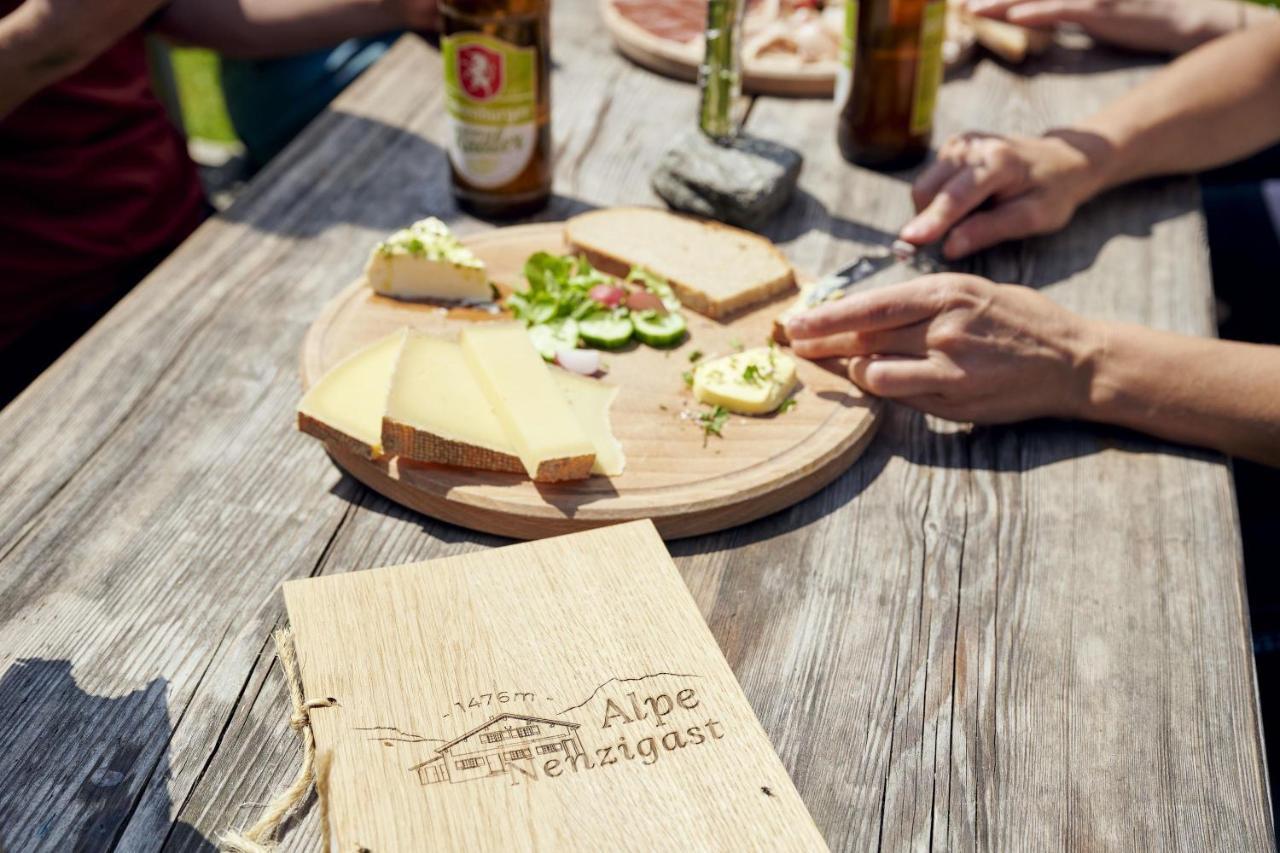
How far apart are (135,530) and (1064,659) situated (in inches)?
44.4

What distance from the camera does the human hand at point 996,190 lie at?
2031mm

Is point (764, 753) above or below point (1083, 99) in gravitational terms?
above

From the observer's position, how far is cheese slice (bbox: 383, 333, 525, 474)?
56.0 inches

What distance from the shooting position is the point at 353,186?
7.41ft

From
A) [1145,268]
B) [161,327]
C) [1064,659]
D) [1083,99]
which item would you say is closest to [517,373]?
[161,327]

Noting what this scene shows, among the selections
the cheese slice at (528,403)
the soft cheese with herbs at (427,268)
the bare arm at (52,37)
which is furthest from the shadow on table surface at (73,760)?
the bare arm at (52,37)

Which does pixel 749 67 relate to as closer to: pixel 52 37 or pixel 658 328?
pixel 658 328

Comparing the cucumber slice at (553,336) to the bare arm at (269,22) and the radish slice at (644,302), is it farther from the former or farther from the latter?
the bare arm at (269,22)

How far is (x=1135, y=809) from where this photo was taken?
1088 millimetres

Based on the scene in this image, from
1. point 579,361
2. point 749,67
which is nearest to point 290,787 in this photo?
point 579,361

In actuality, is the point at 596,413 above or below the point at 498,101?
below

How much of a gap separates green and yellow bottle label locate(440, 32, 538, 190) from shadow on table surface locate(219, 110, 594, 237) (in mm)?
136

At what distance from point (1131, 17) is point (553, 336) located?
6.29 feet

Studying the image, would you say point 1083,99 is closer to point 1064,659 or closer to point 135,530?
point 1064,659
